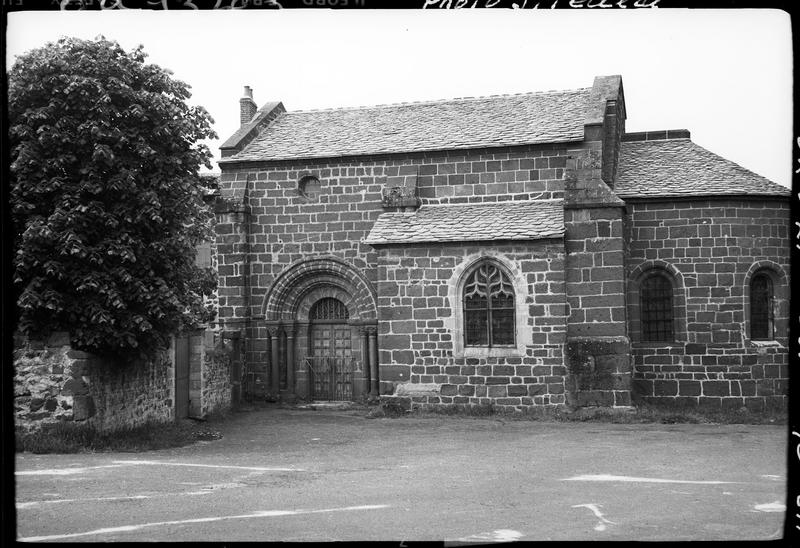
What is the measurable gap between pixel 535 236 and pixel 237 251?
27.5 feet

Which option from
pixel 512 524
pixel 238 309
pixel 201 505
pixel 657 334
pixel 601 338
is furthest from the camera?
pixel 238 309

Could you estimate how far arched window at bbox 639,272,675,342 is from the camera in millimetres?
20375

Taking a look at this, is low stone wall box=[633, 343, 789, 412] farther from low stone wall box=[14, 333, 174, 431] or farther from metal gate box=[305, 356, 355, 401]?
low stone wall box=[14, 333, 174, 431]

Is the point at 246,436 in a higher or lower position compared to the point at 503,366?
lower

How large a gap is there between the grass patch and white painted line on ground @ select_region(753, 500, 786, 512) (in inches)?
394

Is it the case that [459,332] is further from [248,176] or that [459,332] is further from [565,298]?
[248,176]

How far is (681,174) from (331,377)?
1052 cm

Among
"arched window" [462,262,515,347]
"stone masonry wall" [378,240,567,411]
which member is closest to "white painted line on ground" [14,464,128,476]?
"stone masonry wall" [378,240,567,411]

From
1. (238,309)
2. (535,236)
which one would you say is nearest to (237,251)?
(238,309)

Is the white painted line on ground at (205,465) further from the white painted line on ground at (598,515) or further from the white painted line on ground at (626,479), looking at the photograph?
the white painted line on ground at (598,515)

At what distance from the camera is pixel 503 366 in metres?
19.1

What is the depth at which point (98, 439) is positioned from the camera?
14.1m

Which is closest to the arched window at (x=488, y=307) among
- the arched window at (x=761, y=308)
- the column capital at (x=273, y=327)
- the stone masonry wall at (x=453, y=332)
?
the stone masonry wall at (x=453, y=332)

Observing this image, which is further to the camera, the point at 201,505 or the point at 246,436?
the point at 246,436
